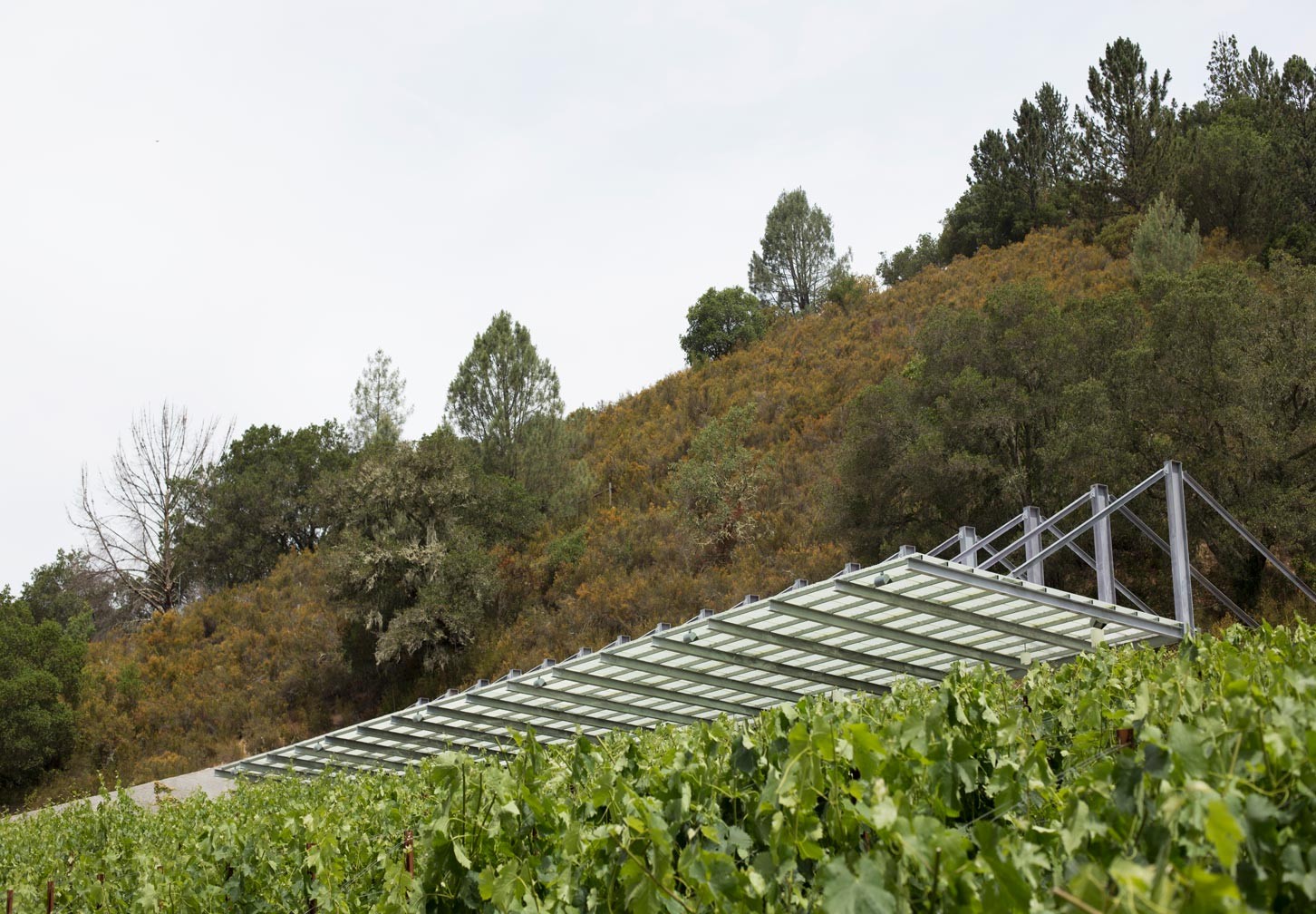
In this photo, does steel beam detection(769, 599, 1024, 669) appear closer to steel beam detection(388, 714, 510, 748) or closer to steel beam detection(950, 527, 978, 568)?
steel beam detection(950, 527, 978, 568)

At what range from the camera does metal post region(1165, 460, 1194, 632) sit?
43.8ft

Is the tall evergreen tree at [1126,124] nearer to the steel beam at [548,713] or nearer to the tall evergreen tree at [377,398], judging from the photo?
the tall evergreen tree at [377,398]

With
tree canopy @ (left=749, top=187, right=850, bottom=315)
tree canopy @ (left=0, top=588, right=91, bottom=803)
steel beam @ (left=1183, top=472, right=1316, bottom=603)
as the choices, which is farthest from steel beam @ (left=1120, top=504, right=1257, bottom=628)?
tree canopy @ (left=749, top=187, right=850, bottom=315)

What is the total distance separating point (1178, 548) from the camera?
13.7 meters

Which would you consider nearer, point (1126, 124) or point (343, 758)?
point (343, 758)

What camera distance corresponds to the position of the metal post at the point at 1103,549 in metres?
14.0

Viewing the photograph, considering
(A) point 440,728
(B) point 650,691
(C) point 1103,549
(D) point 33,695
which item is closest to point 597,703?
(B) point 650,691

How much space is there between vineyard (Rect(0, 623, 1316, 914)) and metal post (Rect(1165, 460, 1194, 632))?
8261mm

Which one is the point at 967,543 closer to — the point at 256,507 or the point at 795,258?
the point at 256,507

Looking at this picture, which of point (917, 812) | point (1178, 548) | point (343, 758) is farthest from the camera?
point (343, 758)

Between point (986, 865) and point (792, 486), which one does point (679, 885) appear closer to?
point (986, 865)

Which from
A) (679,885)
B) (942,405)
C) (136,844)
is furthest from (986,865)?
(942,405)

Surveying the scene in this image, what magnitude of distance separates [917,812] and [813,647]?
10.0m

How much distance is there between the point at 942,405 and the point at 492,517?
48.4 feet
